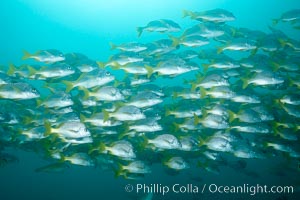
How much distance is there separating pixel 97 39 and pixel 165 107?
83734mm

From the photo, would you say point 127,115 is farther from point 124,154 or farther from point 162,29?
point 162,29

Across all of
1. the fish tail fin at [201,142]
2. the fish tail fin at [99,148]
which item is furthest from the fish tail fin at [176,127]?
the fish tail fin at [99,148]

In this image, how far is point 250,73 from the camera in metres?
9.45

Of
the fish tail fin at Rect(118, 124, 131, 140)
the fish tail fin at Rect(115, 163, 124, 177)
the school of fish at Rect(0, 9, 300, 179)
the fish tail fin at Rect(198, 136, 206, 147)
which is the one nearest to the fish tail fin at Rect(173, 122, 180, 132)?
the school of fish at Rect(0, 9, 300, 179)

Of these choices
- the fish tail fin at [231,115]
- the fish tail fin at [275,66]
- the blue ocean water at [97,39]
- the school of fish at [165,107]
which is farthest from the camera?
the blue ocean water at [97,39]

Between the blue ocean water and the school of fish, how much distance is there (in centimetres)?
522

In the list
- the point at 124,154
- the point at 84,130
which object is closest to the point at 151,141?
the point at 124,154

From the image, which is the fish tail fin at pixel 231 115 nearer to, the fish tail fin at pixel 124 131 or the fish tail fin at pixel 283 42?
the fish tail fin at pixel 283 42

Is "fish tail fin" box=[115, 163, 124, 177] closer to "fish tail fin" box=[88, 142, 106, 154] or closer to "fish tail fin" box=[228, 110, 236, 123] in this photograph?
"fish tail fin" box=[88, 142, 106, 154]

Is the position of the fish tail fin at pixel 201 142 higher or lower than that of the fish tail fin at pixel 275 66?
lower

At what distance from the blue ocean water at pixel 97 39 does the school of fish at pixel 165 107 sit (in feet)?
17.1

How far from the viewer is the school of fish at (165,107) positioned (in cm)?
865

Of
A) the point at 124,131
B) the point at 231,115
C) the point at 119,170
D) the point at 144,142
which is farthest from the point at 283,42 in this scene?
the point at 119,170

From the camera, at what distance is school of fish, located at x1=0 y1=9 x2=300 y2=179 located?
28.4 ft
